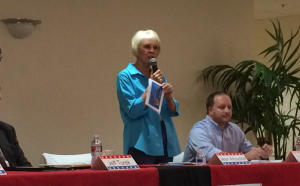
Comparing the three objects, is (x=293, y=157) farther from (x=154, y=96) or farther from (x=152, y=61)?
(x=152, y=61)

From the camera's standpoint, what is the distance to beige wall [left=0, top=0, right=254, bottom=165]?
3844mm

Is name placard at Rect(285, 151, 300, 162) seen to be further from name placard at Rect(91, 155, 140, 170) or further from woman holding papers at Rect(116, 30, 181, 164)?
name placard at Rect(91, 155, 140, 170)

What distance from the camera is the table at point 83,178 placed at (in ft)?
4.62

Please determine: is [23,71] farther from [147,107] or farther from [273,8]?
[273,8]

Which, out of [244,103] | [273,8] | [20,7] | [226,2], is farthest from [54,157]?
[273,8]

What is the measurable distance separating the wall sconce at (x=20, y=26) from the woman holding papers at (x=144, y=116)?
5.15ft

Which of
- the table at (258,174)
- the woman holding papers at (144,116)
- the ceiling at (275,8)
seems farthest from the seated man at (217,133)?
the ceiling at (275,8)

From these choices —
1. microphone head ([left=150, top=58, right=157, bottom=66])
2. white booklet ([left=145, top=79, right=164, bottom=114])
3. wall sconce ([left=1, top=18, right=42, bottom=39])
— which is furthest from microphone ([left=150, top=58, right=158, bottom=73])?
wall sconce ([left=1, top=18, right=42, bottom=39])

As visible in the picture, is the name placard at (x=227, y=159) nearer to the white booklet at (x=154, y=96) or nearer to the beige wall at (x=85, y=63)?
the white booklet at (x=154, y=96)

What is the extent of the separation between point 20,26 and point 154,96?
1.90 meters

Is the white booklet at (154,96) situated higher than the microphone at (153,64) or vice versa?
the microphone at (153,64)

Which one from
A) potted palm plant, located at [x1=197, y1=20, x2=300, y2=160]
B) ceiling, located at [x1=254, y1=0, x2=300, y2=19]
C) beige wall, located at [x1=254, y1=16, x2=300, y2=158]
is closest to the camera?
potted palm plant, located at [x1=197, y1=20, x2=300, y2=160]

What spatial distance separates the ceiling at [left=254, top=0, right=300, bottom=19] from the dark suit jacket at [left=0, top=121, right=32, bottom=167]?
4.62 metres

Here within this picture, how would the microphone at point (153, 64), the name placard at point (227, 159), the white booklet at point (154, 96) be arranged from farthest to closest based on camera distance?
A: the microphone at point (153, 64), the white booklet at point (154, 96), the name placard at point (227, 159)
